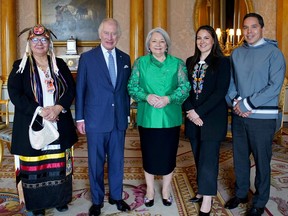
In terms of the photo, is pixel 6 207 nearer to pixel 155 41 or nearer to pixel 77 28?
pixel 155 41

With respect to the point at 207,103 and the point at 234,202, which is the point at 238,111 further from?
the point at 234,202

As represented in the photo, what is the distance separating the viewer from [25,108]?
Answer: 2652 millimetres

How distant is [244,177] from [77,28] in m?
5.42

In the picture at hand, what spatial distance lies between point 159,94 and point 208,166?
70 cm

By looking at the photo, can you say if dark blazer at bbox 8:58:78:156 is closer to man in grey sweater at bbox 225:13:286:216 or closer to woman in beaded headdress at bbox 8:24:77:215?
woman in beaded headdress at bbox 8:24:77:215

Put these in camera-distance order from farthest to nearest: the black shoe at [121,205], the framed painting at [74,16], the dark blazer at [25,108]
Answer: the framed painting at [74,16] < the black shoe at [121,205] < the dark blazer at [25,108]

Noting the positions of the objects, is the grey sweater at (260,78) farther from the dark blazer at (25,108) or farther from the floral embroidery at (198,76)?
the dark blazer at (25,108)

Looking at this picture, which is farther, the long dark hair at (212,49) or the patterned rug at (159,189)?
the patterned rug at (159,189)

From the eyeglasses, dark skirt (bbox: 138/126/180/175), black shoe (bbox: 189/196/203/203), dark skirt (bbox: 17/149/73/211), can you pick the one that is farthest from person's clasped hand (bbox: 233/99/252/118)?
the eyeglasses

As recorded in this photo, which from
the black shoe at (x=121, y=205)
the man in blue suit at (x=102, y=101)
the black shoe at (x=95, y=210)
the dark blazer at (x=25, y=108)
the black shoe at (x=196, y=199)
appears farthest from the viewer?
the black shoe at (x=196, y=199)

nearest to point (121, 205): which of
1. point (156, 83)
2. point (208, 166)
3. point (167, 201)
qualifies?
point (167, 201)

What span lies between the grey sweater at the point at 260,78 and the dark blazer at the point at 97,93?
3.25ft

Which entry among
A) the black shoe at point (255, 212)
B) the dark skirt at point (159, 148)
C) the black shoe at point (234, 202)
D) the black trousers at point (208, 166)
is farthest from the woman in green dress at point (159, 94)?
the black shoe at point (255, 212)

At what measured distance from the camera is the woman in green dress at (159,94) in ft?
9.08
